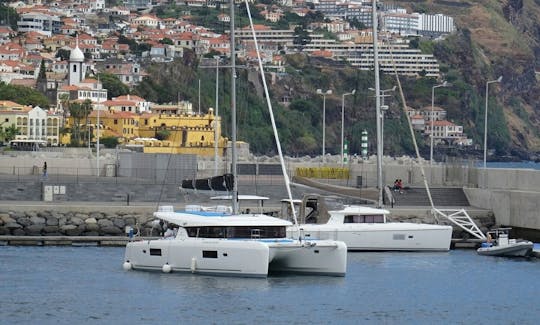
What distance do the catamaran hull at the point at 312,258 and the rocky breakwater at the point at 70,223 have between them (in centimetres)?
1186

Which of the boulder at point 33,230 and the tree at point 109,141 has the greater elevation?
the boulder at point 33,230

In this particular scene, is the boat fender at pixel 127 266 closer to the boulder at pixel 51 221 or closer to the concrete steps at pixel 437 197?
the boulder at pixel 51 221

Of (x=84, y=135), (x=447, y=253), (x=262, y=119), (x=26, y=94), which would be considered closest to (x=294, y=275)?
(x=447, y=253)

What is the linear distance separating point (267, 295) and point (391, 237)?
37.4 feet

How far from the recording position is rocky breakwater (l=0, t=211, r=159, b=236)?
56469mm

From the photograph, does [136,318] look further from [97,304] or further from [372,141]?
[372,141]

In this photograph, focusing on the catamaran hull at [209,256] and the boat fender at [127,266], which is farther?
the boat fender at [127,266]

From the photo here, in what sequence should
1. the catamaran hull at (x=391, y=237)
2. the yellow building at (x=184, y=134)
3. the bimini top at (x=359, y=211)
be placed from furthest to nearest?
the yellow building at (x=184, y=134)
the bimini top at (x=359, y=211)
the catamaran hull at (x=391, y=237)

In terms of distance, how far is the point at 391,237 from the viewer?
173ft

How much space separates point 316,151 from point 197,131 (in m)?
71.3

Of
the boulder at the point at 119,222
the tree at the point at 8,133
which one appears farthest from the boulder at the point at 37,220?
the tree at the point at 8,133

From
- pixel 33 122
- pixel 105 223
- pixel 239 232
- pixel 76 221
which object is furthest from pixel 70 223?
pixel 33 122

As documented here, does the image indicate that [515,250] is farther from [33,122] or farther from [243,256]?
[33,122]

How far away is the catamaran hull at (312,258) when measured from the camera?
1741 inches
